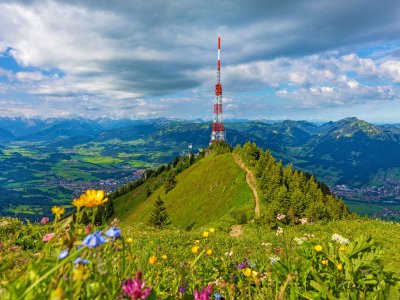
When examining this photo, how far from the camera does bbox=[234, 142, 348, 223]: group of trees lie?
3275 cm

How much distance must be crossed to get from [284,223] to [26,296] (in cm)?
3092

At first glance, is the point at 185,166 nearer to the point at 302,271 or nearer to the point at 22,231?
the point at 22,231

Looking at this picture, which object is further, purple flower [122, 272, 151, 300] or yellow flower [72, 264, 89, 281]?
purple flower [122, 272, 151, 300]

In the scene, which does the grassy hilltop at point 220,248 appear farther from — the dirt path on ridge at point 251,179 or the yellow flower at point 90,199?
the dirt path on ridge at point 251,179

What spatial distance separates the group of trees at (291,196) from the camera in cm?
3275

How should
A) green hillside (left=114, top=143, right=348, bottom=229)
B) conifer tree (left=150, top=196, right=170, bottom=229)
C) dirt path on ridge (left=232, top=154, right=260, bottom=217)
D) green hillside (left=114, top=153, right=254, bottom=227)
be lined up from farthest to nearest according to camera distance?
conifer tree (left=150, top=196, right=170, bottom=229)
green hillside (left=114, top=153, right=254, bottom=227)
dirt path on ridge (left=232, top=154, right=260, bottom=217)
green hillside (left=114, top=143, right=348, bottom=229)

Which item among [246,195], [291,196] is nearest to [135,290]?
[291,196]

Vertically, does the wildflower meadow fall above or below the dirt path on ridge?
above

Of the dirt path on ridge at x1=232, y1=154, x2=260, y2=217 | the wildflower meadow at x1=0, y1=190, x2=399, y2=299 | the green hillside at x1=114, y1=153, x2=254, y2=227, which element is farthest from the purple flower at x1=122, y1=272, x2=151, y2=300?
the green hillside at x1=114, y1=153, x2=254, y2=227

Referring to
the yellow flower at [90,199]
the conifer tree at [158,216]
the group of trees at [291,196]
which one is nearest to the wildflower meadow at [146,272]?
the yellow flower at [90,199]

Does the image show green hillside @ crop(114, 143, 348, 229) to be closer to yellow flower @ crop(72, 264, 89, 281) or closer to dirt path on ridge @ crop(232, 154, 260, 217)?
dirt path on ridge @ crop(232, 154, 260, 217)

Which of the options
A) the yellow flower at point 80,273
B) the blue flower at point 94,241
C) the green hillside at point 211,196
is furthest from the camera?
the green hillside at point 211,196

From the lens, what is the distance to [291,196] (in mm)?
38062

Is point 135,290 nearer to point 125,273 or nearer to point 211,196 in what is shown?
point 125,273
